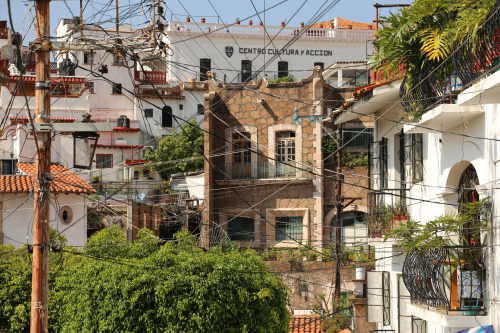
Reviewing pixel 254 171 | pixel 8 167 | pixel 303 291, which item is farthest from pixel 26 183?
pixel 303 291

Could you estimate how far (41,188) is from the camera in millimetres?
15266

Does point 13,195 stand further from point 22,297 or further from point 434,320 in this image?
point 434,320

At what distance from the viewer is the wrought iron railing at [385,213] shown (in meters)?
20.5

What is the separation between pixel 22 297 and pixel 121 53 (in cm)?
1212

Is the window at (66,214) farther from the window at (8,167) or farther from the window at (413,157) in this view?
the window at (413,157)

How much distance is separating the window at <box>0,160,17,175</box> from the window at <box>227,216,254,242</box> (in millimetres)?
10006

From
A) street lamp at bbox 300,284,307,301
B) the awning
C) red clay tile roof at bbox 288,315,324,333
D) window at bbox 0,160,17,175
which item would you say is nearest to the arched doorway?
the awning

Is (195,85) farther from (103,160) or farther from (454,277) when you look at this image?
(454,277)

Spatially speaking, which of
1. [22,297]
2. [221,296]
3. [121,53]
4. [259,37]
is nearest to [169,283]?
[221,296]

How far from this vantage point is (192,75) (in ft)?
203

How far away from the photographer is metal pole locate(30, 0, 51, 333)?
1508 cm

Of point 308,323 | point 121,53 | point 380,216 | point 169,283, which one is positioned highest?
point 121,53

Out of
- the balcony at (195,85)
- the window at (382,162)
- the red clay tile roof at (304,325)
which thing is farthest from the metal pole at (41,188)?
the balcony at (195,85)

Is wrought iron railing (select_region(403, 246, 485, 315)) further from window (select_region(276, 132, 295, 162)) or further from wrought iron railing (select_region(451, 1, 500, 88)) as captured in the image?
window (select_region(276, 132, 295, 162))
